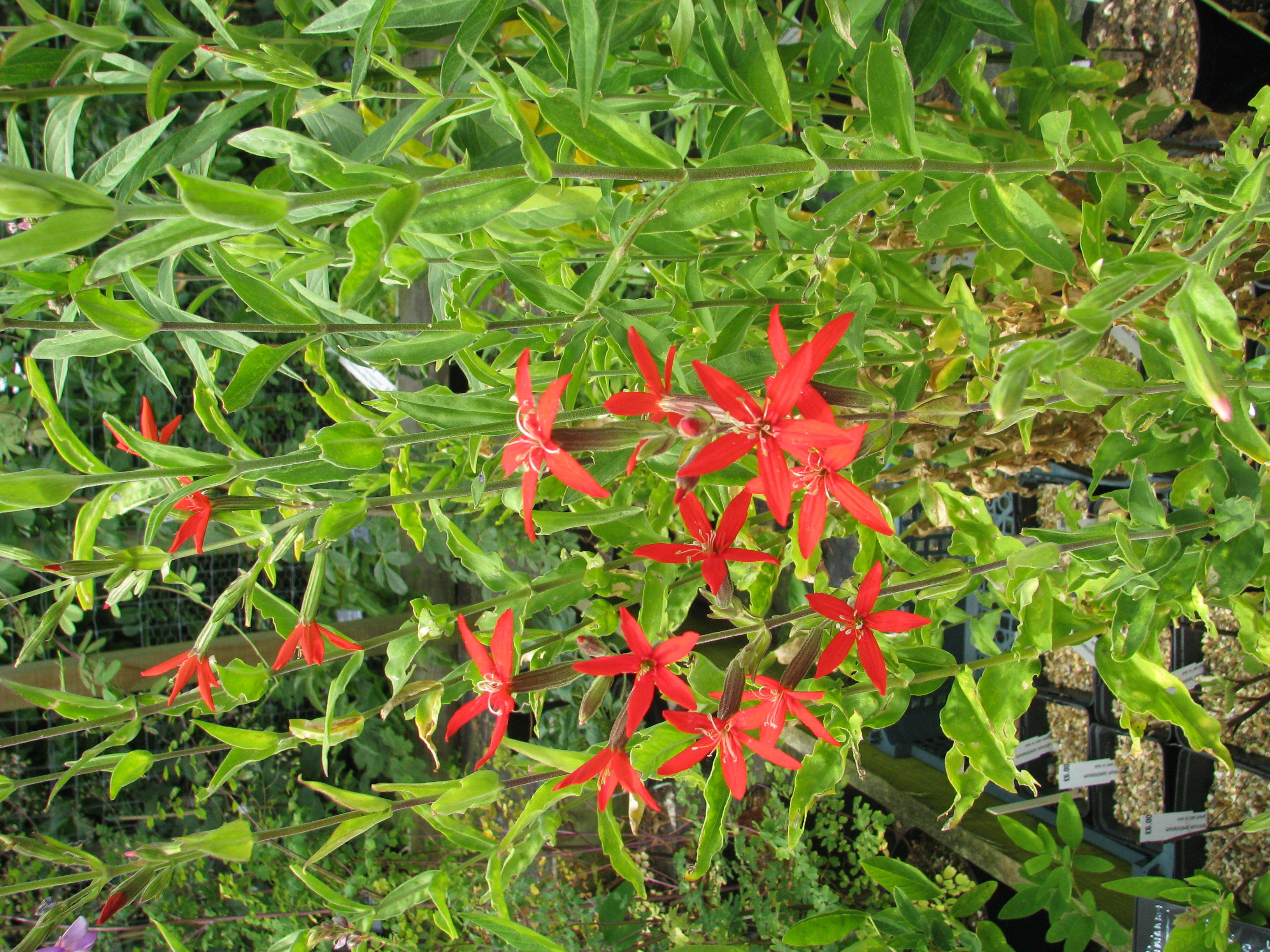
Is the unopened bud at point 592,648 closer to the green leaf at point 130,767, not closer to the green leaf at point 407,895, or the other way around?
the green leaf at point 407,895

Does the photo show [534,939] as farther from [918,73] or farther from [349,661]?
[918,73]

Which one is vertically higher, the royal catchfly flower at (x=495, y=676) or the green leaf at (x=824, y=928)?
the royal catchfly flower at (x=495, y=676)

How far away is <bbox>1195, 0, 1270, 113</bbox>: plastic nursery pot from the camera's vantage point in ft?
3.81

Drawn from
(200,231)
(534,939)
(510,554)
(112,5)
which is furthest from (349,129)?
(510,554)

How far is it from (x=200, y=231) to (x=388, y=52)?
461 mm

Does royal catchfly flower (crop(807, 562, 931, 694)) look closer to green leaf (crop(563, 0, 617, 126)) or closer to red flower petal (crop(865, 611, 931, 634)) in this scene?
red flower petal (crop(865, 611, 931, 634))

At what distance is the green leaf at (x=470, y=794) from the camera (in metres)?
0.82

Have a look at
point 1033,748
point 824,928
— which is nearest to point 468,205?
point 824,928

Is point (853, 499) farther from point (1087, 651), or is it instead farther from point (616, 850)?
point (1087, 651)

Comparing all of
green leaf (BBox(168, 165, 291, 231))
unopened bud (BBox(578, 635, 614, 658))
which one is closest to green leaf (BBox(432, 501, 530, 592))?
unopened bud (BBox(578, 635, 614, 658))

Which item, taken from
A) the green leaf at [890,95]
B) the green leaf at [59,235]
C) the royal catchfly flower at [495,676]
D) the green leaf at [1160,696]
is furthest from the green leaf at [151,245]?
the green leaf at [1160,696]

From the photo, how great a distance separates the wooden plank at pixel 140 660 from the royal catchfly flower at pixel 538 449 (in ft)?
4.57

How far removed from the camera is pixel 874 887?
201 centimetres

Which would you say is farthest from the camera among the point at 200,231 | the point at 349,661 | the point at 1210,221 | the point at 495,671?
the point at 1210,221
